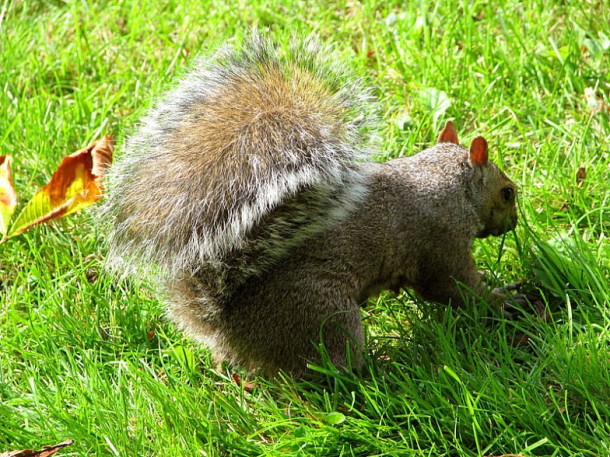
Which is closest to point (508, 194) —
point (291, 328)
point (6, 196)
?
point (291, 328)

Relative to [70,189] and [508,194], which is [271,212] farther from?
[70,189]

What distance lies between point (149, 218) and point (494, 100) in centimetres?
142

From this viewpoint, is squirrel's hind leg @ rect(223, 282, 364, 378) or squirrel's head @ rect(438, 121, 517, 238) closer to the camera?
squirrel's hind leg @ rect(223, 282, 364, 378)

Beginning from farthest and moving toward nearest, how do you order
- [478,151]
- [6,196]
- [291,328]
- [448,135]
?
[6,196]
[448,135]
[478,151]
[291,328]

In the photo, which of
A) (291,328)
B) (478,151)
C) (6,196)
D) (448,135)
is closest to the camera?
(291,328)

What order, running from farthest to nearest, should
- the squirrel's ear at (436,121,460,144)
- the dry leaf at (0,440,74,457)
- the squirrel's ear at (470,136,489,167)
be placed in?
1. the squirrel's ear at (436,121,460,144)
2. the squirrel's ear at (470,136,489,167)
3. the dry leaf at (0,440,74,457)

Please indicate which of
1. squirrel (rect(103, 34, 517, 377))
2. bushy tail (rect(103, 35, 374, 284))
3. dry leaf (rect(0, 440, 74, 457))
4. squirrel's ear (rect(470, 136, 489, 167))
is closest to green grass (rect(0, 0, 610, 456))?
dry leaf (rect(0, 440, 74, 457))

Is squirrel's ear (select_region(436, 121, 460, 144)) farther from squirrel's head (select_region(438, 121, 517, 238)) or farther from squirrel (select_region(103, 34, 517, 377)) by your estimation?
squirrel (select_region(103, 34, 517, 377))

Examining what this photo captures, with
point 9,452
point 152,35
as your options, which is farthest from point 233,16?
point 9,452

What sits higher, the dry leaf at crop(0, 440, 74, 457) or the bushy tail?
the bushy tail

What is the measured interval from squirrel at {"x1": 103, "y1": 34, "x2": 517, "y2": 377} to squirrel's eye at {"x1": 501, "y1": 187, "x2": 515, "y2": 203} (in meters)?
0.25

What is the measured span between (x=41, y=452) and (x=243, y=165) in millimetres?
790

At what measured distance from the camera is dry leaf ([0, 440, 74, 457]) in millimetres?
1899

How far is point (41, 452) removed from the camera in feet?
6.28
